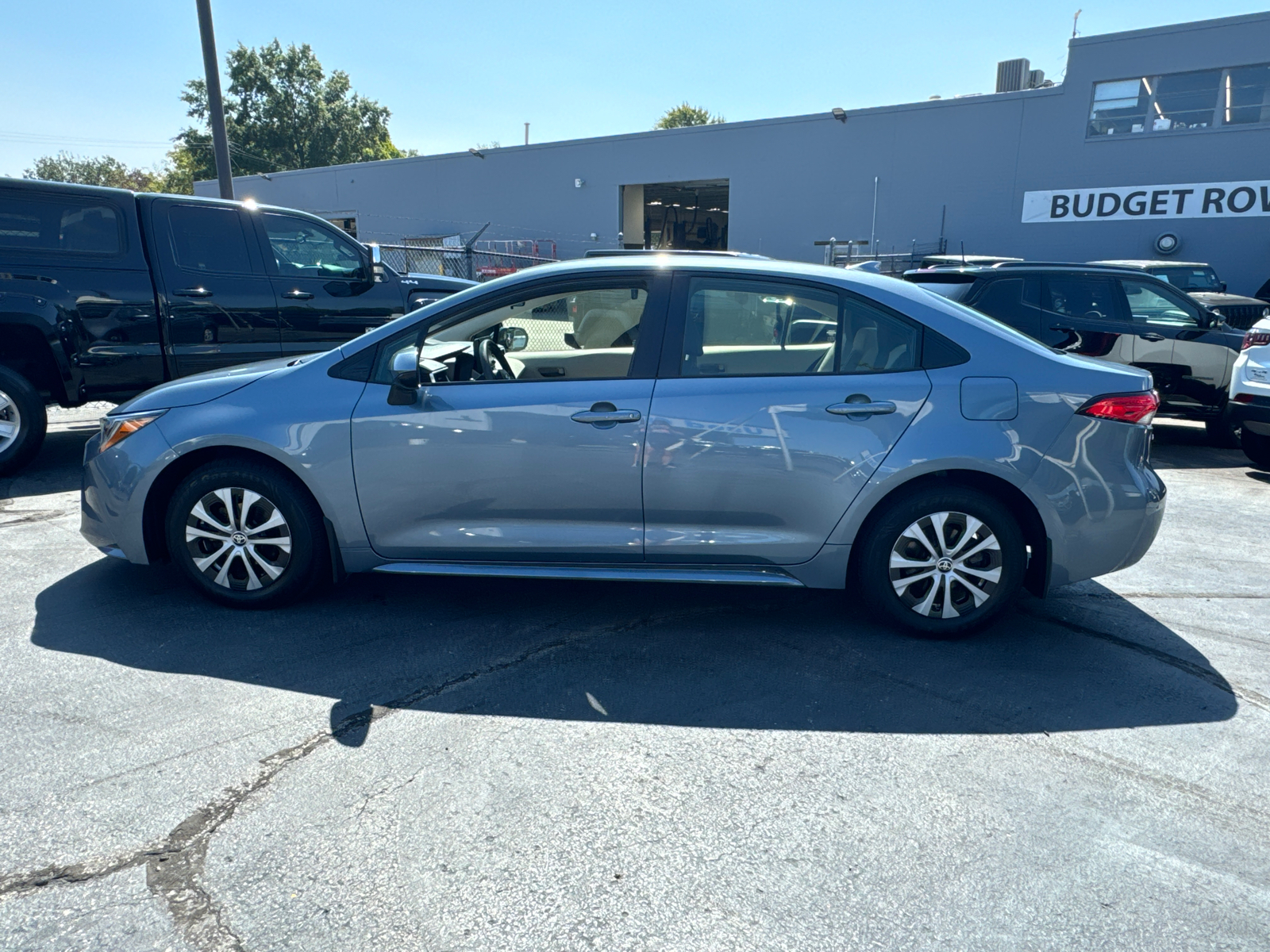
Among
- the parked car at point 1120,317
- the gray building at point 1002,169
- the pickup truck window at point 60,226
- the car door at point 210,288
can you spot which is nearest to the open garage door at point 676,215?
the gray building at point 1002,169

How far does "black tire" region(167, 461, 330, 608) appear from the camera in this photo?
13.3ft

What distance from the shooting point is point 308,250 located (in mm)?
8062

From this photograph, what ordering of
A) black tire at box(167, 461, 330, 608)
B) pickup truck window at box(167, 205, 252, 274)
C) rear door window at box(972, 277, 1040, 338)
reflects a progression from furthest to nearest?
rear door window at box(972, 277, 1040, 338) < pickup truck window at box(167, 205, 252, 274) < black tire at box(167, 461, 330, 608)

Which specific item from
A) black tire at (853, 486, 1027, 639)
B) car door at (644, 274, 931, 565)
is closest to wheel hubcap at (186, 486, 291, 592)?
car door at (644, 274, 931, 565)

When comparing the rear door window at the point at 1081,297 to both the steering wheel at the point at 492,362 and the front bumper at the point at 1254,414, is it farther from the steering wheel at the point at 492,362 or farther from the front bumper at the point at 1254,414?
the steering wheel at the point at 492,362

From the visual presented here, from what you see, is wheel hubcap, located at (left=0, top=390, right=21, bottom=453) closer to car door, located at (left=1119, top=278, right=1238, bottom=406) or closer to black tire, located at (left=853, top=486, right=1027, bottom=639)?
black tire, located at (left=853, top=486, right=1027, bottom=639)

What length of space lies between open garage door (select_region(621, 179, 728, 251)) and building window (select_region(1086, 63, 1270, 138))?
1068 centimetres

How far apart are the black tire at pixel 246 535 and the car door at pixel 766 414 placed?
5.20 feet

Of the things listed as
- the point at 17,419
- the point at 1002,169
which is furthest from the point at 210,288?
the point at 1002,169

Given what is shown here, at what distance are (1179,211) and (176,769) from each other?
2297 cm

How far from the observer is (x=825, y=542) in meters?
3.90

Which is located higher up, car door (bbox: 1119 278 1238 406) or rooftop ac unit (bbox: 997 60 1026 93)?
rooftop ac unit (bbox: 997 60 1026 93)

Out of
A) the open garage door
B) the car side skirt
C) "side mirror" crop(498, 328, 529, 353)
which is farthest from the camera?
the open garage door

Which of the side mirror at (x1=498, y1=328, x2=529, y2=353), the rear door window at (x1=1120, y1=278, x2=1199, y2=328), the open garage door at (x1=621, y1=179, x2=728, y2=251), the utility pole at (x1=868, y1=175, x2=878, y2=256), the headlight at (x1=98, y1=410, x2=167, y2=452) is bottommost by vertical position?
the headlight at (x1=98, y1=410, x2=167, y2=452)
